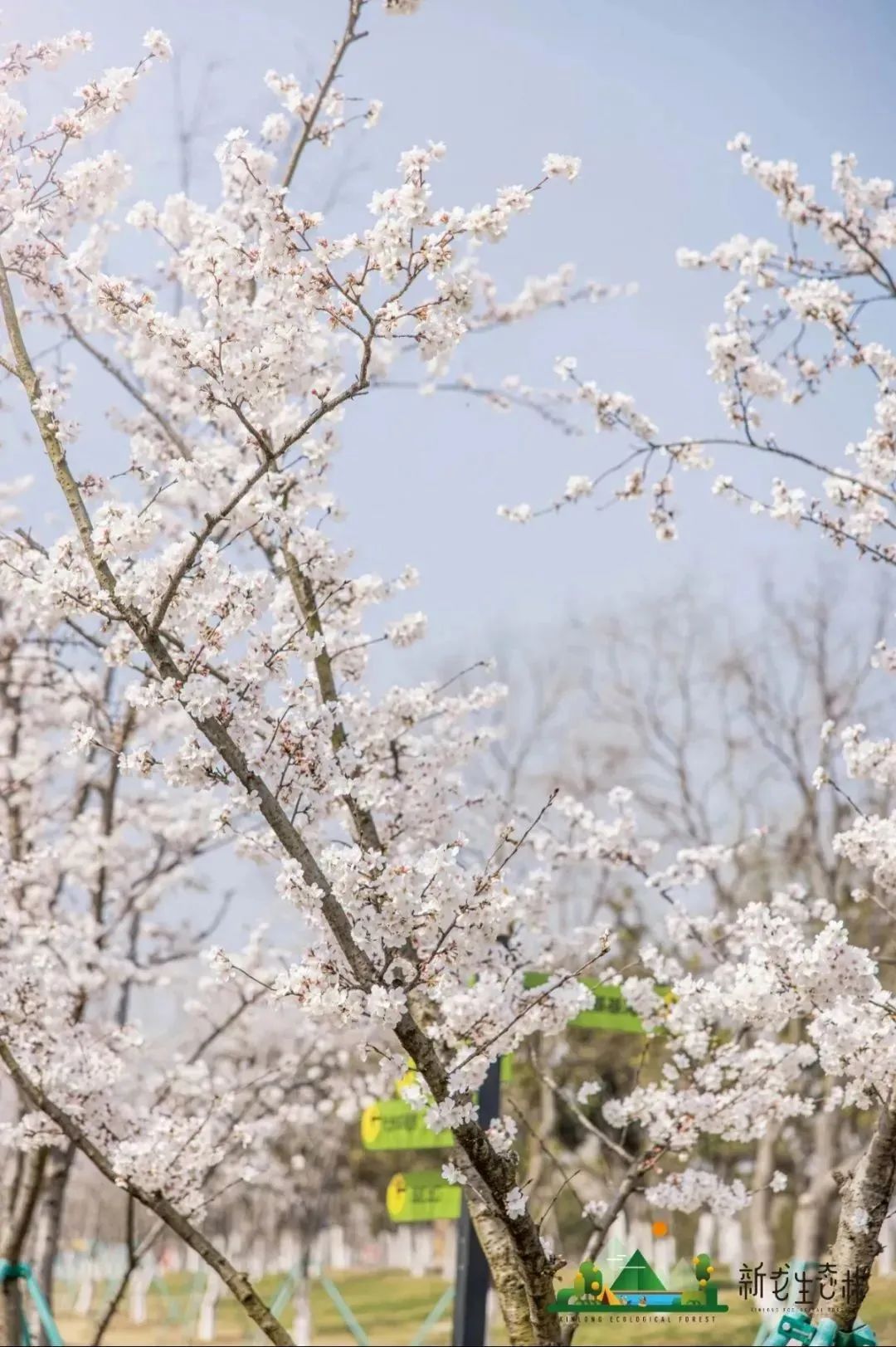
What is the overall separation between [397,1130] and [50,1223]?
6.92 feet

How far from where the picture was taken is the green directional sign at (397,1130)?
688 centimetres

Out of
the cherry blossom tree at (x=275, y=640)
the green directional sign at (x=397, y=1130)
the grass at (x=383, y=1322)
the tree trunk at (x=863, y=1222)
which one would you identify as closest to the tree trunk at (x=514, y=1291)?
the cherry blossom tree at (x=275, y=640)

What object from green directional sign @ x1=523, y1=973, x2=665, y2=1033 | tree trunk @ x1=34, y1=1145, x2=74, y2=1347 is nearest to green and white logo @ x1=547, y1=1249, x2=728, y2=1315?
green directional sign @ x1=523, y1=973, x2=665, y2=1033

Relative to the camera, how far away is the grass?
12.1 meters

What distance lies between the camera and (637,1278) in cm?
416

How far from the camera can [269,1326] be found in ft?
12.1

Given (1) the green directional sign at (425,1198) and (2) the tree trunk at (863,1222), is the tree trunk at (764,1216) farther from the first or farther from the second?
(2) the tree trunk at (863,1222)

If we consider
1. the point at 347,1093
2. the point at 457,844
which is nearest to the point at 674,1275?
the point at 347,1093

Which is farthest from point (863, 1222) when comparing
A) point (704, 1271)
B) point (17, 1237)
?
point (17, 1237)

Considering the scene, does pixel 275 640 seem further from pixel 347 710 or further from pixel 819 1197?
pixel 819 1197

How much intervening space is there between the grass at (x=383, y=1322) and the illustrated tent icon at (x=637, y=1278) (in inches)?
243

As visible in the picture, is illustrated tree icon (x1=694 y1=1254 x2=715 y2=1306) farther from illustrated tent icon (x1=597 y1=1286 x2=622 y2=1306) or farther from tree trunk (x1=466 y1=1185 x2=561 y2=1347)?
tree trunk (x1=466 y1=1185 x2=561 y2=1347)

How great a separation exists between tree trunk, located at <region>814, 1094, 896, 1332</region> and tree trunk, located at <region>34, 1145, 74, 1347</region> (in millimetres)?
4523

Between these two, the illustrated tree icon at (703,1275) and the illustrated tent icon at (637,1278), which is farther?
the illustrated tent icon at (637,1278)
